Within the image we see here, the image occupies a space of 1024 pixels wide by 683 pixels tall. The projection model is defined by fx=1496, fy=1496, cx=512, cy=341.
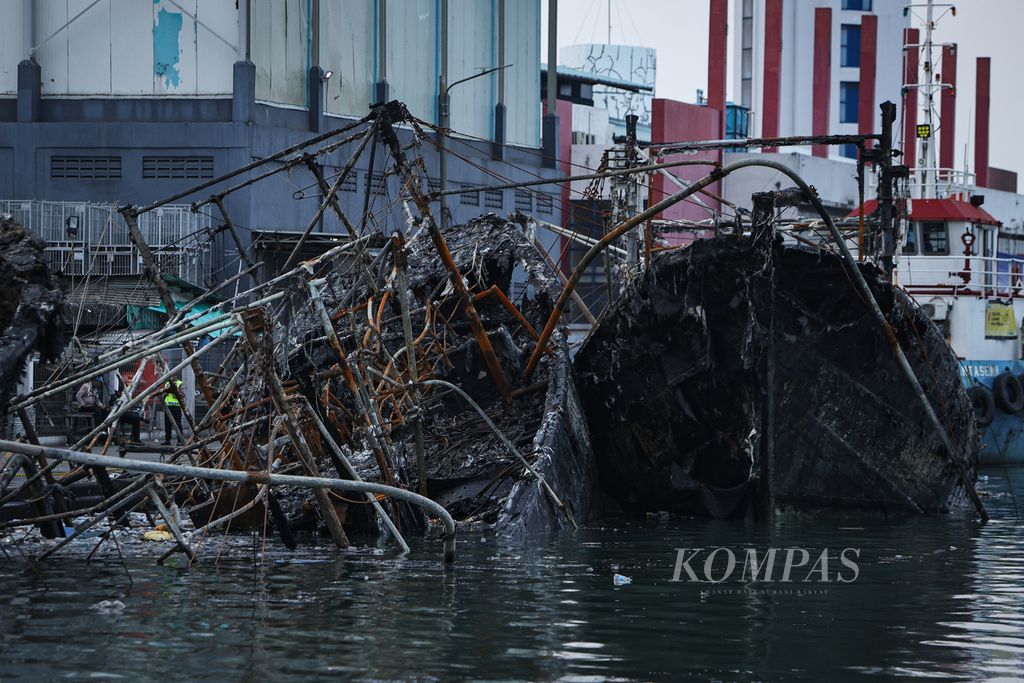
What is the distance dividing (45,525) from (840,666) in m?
8.44

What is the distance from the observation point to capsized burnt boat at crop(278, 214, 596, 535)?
1537 centimetres

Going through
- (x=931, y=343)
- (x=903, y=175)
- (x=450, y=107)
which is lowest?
(x=931, y=343)

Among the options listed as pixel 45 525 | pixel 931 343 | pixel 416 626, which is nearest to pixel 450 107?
pixel 931 343

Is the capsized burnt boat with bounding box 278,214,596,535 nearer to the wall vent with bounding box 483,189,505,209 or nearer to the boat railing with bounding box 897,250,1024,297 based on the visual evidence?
the boat railing with bounding box 897,250,1024,297

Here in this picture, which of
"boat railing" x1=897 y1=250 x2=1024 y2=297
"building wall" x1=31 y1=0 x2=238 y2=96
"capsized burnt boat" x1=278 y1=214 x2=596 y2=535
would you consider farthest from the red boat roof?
"building wall" x1=31 y1=0 x2=238 y2=96

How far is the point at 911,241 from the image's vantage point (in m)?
31.3

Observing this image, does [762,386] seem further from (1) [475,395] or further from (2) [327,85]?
(2) [327,85]

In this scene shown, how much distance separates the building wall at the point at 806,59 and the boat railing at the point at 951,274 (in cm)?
3290

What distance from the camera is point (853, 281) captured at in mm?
16562

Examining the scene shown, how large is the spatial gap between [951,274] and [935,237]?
1208mm

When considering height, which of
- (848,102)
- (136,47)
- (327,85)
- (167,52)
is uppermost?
(848,102)

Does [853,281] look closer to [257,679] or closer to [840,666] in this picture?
[840,666]

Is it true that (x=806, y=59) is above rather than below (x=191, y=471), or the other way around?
above

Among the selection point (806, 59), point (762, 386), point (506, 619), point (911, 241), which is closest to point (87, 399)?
point (762, 386)
